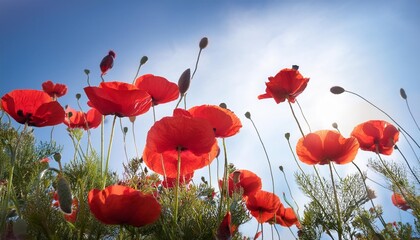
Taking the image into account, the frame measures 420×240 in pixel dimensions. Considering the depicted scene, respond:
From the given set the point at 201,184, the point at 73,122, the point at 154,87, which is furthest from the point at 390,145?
the point at 73,122

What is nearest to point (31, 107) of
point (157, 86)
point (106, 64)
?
point (106, 64)

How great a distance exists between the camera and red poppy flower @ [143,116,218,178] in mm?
1444

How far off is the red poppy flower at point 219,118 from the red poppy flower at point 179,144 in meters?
0.11

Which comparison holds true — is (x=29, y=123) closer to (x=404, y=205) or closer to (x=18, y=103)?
(x=18, y=103)

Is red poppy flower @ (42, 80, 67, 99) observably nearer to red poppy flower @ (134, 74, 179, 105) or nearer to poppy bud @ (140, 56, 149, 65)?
poppy bud @ (140, 56, 149, 65)

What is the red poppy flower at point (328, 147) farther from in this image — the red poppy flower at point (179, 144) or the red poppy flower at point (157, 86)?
the red poppy flower at point (157, 86)

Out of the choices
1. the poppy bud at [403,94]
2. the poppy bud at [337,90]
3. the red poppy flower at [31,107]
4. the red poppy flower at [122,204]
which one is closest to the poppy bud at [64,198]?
the red poppy flower at [122,204]

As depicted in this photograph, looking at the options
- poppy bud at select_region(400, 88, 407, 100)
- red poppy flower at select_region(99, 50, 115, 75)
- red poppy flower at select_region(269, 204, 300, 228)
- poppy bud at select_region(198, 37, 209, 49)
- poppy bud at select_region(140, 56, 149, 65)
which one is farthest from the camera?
poppy bud at select_region(400, 88, 407, 100)

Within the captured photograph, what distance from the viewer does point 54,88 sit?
109 inches

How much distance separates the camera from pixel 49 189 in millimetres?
1718

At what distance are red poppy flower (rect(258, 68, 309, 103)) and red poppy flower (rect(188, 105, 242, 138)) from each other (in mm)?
718

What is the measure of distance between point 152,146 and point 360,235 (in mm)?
1388

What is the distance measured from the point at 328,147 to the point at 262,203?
1.62ft

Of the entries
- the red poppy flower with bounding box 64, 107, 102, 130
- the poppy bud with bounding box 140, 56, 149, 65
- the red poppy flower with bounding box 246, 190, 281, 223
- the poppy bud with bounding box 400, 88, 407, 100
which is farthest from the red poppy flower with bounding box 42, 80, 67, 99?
the poppy bud with bounding box 400, 88, 407, 100
